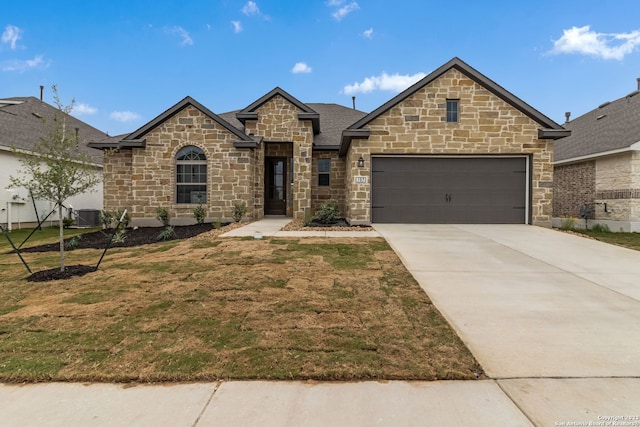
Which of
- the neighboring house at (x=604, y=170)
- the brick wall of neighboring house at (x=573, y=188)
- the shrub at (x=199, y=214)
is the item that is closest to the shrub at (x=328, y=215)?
the shrub at (x=199, y=214)

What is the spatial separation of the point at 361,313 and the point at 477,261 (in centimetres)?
374

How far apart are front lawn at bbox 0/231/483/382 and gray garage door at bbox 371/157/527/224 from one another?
268 inches

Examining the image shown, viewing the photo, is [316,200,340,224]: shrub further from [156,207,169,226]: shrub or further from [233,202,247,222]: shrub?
[156,207,169,226]: shrub

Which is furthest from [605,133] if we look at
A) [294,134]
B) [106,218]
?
[106,218]

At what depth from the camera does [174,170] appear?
44.8ft

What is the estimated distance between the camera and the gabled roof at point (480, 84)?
1213 centimetres

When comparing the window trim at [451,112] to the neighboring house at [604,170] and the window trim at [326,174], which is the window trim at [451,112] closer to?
the window trim at [326,174]

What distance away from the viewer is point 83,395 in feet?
8.03

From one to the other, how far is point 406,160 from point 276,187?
Answer: 689 cm

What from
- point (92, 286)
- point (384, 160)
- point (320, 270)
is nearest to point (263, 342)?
point (320, 270)

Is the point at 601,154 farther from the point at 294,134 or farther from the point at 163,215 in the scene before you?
the point at 163,215

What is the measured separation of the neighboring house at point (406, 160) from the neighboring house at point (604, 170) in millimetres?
2646

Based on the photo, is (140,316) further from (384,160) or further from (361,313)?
(384,160)

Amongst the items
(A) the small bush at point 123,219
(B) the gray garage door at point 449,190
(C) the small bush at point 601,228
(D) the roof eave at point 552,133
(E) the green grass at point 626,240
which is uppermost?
(D) the roof eave at point 552,133
